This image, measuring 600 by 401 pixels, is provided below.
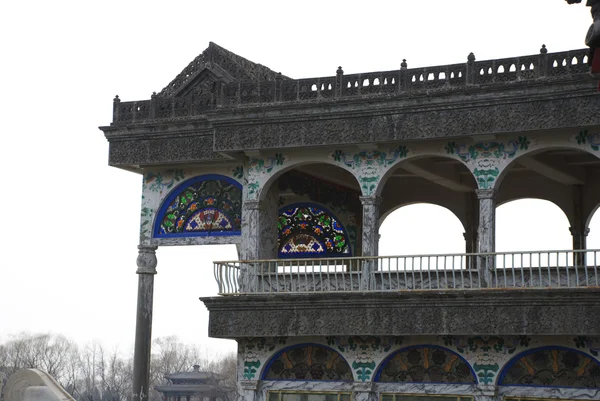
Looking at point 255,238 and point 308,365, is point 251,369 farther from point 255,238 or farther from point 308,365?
point 255,238

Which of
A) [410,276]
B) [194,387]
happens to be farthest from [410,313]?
[194,387]

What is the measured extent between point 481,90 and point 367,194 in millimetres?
2329

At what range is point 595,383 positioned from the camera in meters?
16.0

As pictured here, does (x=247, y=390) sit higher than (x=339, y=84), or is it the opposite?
(x=339, y=84)

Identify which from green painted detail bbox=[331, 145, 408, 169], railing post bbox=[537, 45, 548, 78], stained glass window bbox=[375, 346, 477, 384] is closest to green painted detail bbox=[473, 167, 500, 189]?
green painted detail bbox=[331, 145, 408, 169]

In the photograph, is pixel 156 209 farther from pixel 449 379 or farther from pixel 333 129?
pixel 449 379

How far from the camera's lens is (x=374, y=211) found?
17.7 metres

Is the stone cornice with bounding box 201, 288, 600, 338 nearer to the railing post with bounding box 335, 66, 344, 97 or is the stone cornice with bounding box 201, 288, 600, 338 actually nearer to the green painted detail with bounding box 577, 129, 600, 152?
the green painted detail with bounding box 577, 129, 600, 152

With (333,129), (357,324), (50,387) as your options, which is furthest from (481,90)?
(50,387)

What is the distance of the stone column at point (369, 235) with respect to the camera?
17.3m

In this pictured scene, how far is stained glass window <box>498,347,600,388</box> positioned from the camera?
1608cm

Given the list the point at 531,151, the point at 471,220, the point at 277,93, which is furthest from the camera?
the point at 471,220

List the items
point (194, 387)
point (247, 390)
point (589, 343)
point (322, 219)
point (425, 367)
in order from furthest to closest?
1. point (194, 387)
2. point (322, 219)
3. point (247, 390)
4. point (425, 367)
5. point (589, 343)

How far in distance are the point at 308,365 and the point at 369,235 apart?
83.8 inches
